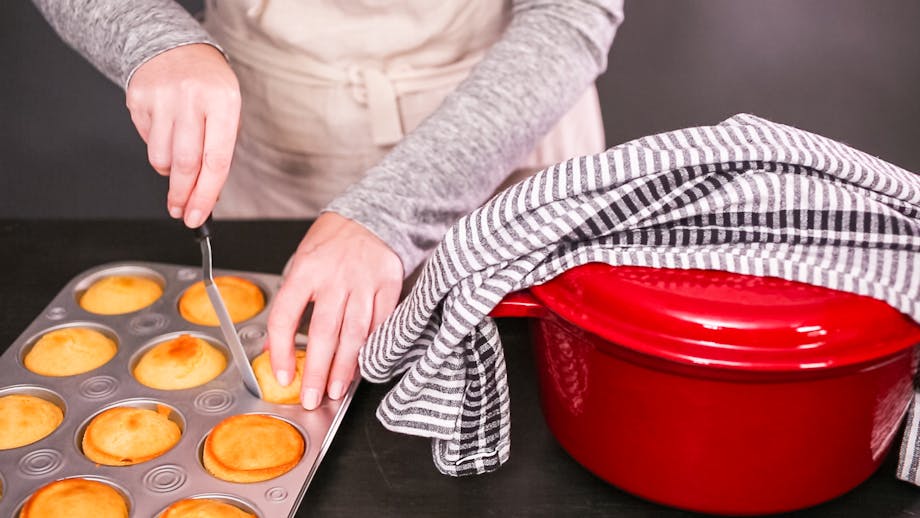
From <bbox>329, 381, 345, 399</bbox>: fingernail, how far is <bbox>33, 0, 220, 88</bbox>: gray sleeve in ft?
1.26

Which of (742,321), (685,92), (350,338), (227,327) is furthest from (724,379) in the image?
(685,92)

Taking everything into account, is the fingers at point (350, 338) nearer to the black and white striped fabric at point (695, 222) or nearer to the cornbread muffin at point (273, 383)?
the cornbread muffin at point (273, 383)

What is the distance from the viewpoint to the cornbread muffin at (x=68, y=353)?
94cm

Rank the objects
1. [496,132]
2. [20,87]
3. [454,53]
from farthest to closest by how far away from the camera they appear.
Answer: [20,87] → [454,53] → [496,132]

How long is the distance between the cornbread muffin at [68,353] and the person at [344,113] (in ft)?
0.62

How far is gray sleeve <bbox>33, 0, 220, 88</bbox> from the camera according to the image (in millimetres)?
963

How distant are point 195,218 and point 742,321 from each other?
52 cm

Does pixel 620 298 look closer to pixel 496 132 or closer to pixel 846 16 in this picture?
pixel 496 132

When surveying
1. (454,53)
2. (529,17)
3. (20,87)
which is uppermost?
(529,17)

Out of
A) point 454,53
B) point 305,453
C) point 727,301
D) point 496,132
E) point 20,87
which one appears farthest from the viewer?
point 20,87

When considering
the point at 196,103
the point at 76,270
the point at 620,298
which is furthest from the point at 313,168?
the point at 620,298

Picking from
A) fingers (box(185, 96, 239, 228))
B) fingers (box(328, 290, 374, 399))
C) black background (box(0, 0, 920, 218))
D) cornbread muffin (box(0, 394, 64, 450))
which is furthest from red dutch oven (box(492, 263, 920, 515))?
black background (box(0, 0, 920, 218))

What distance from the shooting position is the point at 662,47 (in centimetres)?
232

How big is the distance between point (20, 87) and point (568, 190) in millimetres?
2010
